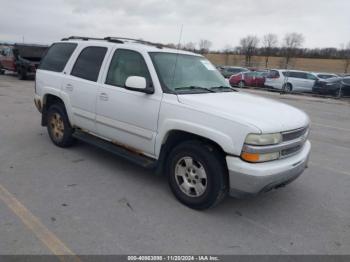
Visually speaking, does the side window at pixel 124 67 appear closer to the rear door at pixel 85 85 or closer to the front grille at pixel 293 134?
the rear door at pixel 85 85

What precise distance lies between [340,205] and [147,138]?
2638 mm

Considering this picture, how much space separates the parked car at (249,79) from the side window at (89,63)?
19.5 metres

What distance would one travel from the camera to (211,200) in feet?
11.9

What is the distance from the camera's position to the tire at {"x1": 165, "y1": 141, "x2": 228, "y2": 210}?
354 cm

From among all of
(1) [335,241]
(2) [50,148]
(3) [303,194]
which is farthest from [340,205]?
(2) [50,148]

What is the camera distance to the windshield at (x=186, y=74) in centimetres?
419

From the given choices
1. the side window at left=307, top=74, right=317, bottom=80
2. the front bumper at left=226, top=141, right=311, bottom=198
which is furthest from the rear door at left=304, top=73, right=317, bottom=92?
the front bumper at left=226, top=141, right=311, bottom=198

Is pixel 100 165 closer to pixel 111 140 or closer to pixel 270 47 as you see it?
pixel 111 140

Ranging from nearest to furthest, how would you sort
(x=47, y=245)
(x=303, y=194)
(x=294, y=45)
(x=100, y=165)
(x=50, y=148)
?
1. (x=47, y=245)
2. (x=303, y=194)
3. (x=100, y=165)
4. (x=50, y=148)
5. (x=294, y=45)

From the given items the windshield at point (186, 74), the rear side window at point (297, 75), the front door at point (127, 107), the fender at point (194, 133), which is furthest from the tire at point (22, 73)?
the fender at point (194, 133)

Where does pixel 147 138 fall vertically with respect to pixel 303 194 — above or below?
above

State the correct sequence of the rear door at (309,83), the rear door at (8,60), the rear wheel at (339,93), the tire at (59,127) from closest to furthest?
the tire at (59,127) < the rear wheel at (339,93) < the rear door at (8,60) < the rear door at (309,83)

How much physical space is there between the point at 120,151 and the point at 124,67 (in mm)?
1192

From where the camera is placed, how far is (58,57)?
19.2 ft
